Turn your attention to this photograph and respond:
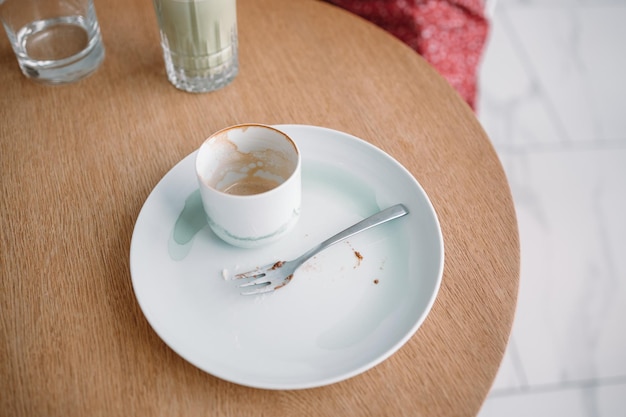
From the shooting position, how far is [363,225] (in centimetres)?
66

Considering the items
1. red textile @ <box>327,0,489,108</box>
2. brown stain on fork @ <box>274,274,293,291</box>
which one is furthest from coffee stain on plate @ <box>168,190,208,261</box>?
red textile @ <box>327,0,489,108</box>

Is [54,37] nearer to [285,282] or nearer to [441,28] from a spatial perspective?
[285,282]

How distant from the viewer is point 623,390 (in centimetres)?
122

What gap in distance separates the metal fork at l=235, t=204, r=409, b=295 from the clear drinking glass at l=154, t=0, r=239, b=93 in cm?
35

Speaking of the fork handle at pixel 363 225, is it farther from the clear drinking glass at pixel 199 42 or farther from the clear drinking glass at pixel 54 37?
the clear drinking glass at pixel 54 37

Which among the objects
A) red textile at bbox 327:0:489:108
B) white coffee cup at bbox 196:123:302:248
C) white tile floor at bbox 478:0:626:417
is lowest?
white tile floor at bbox 478:0:626:417

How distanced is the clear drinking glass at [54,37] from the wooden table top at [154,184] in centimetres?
3

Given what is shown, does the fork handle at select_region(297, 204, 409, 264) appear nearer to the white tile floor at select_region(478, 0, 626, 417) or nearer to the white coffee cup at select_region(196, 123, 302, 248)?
the white coffee cup at select_region(196, 123, 302, 248)

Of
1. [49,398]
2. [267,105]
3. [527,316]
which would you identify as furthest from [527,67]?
[49,398]

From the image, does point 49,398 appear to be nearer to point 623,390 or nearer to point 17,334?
point 17,334

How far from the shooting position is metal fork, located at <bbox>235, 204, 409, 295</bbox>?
2.07ft

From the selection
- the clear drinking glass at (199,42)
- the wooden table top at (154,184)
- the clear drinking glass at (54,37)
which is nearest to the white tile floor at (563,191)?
the wooden table top at (154,184)

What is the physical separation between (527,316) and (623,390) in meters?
0.24

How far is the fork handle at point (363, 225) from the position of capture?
65 centimetres
